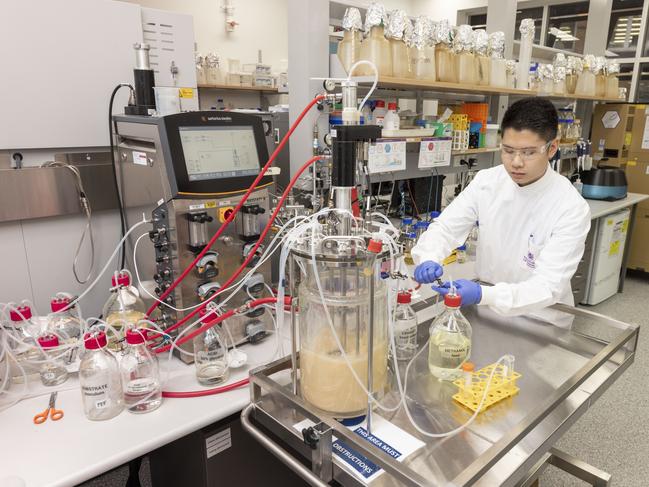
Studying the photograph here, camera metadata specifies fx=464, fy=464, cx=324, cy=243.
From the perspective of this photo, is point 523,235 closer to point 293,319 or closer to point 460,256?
point 460,256

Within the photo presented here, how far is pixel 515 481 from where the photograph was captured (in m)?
0.89

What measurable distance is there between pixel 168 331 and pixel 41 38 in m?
1.12

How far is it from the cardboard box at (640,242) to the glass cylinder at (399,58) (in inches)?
135

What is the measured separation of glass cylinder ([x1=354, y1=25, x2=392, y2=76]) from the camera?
2090 mm

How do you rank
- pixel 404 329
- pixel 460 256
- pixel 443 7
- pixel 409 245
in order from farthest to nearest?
pixel 443 7
pixel 460 256
pixel 409 245
pixel 404 329

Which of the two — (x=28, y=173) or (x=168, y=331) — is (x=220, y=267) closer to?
(x=168, y=331)

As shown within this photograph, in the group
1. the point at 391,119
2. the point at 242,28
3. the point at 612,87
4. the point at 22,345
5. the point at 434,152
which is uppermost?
the point at 242,28

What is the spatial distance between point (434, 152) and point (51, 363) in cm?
201

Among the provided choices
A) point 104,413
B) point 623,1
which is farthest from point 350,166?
point 623,1

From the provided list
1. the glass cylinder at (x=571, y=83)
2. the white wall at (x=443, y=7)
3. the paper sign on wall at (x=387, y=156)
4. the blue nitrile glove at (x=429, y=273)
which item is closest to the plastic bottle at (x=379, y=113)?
the paper sign on wall at (x=387, y=156)

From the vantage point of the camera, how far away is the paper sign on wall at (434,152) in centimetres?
246

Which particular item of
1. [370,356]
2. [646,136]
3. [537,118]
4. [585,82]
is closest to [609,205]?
[585,82]

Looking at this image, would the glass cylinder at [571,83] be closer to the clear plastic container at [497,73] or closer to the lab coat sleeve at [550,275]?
the clear plastic container at [497,73]

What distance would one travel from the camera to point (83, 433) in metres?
1.07
